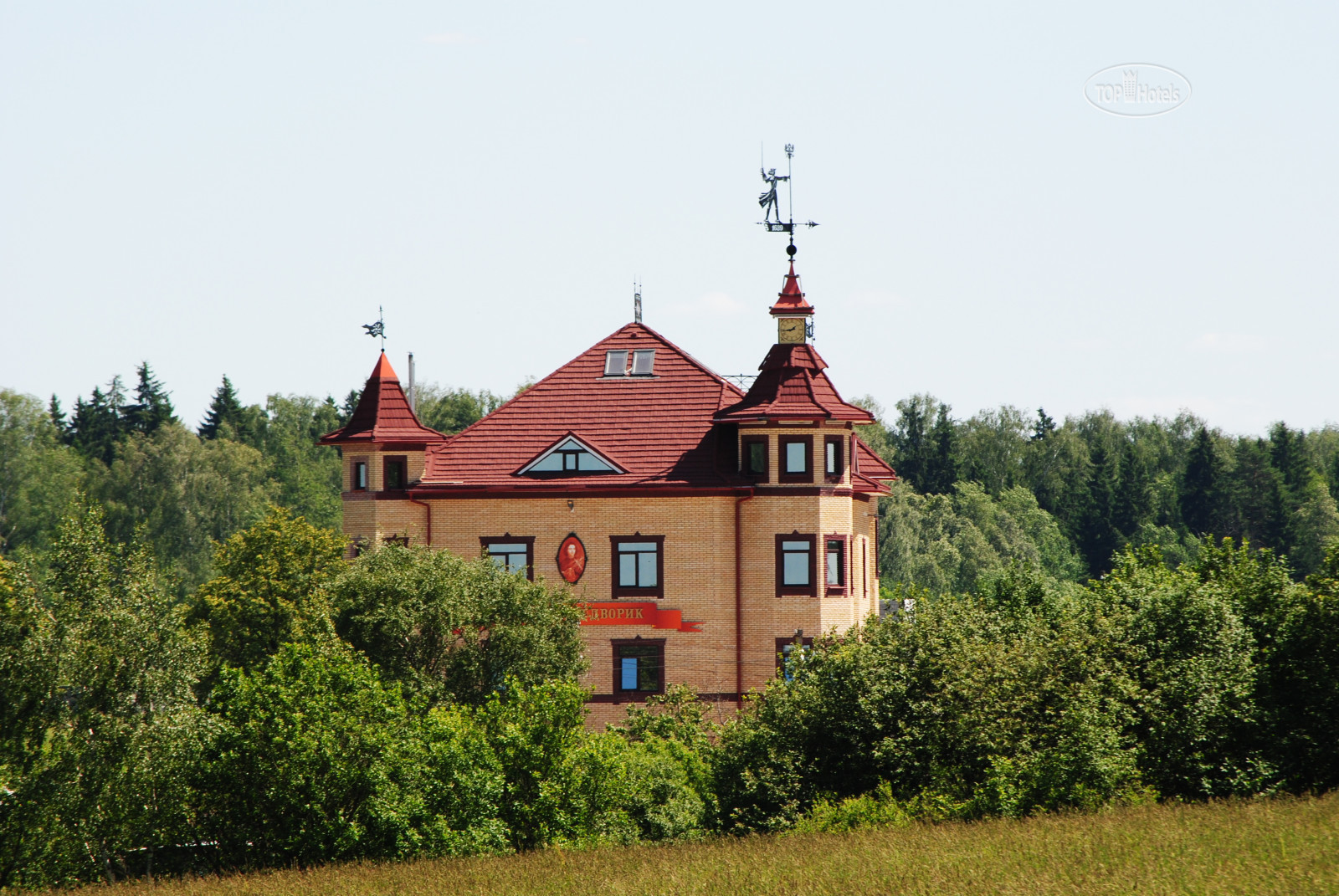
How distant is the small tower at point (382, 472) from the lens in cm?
4575

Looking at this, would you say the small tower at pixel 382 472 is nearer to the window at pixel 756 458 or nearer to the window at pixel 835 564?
the window at pixel 756 458

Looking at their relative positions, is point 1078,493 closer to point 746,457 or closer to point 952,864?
point 746,457

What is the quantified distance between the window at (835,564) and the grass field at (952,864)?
1652 cm

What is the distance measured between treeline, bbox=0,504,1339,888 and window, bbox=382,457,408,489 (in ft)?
46.2

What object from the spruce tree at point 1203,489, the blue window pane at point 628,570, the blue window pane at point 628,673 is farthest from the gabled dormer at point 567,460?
the spruce tree at point 1203,489

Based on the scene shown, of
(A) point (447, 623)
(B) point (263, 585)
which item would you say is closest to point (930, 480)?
(B) point (263, 585)

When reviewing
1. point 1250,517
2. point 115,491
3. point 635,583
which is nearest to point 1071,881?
point 635,583

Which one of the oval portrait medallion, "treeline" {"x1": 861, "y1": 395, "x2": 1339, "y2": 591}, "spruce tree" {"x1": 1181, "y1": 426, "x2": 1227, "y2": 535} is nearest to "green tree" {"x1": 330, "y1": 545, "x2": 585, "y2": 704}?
the oval portrait medallion

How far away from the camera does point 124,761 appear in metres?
29.3

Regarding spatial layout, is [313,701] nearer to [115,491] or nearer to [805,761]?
[805,761]

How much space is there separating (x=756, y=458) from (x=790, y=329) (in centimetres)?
391

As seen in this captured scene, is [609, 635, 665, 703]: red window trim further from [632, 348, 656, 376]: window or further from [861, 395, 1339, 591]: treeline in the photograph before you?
[861, 395, 1339, 591]: treeline

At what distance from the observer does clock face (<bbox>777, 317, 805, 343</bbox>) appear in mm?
45125

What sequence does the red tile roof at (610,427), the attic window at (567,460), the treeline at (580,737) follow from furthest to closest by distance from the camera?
the attic window at (567,460) < the red tile roof at (610,427) < the treeline at (580,737)
